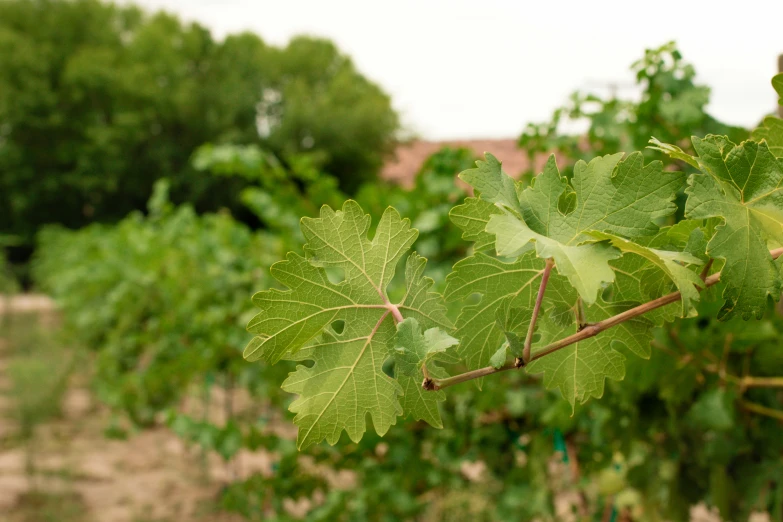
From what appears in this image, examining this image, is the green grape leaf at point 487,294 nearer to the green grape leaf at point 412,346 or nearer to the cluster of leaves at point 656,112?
the green grape leaf at point 412,346

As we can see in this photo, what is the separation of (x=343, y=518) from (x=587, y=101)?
5.76 feet

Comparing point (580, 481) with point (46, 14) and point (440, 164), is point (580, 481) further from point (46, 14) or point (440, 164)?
point (46, 14)

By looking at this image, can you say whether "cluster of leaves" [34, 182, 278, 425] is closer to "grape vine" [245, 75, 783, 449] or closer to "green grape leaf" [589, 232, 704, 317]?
"grape vine" [245, 75, 783, 449]

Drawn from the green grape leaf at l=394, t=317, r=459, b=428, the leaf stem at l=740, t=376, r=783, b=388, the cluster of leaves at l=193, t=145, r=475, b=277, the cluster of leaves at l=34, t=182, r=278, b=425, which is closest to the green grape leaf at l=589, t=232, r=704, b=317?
the green grape leaf at l=394, t=317, r=459, b=428

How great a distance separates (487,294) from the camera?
2.03 feet

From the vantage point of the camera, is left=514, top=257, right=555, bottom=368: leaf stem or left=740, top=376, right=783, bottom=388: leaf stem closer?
left=514, top=257, right=555, bottom=368: leaf stem

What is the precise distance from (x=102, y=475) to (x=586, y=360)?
18.3 feet

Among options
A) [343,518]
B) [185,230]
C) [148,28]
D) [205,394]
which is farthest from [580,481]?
[148,28]

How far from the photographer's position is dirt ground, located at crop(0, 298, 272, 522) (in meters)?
4.63

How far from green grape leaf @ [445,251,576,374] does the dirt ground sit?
4.27 meters

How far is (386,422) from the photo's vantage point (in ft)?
1.90

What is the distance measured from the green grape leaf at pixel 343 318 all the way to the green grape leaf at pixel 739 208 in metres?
0.21

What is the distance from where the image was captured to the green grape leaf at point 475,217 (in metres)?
0.57

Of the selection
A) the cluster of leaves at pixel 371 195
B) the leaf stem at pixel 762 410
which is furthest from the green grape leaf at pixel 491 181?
the cluster of leaves at pixel 371 195
